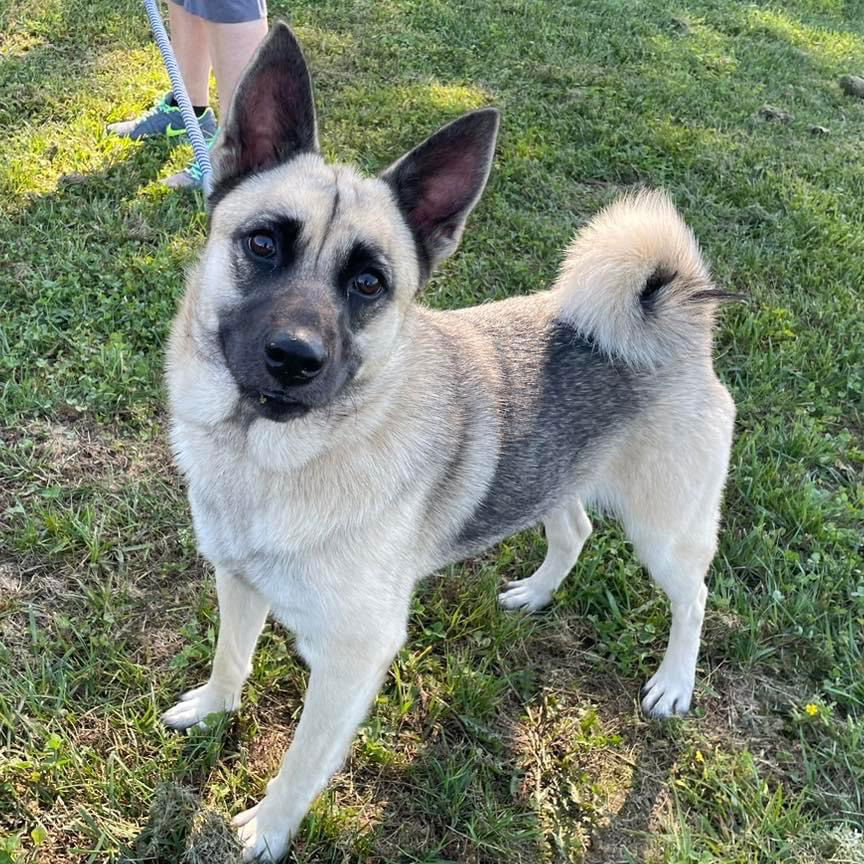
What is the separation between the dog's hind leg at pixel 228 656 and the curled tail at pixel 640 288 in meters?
1.48

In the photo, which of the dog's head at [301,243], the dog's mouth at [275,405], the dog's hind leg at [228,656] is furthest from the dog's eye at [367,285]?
the dog's hind leg at [228,656]

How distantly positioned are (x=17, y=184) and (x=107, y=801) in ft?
12.4

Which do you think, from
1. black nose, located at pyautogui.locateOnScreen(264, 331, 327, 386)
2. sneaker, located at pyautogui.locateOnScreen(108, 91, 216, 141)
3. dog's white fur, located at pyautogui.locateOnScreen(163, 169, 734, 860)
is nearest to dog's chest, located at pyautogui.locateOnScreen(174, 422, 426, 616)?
dog's white fur, located at pyautogui.locateOnScreen(163, 169, 734, 860)

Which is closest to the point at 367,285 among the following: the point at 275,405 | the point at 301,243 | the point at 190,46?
the point at 301,243

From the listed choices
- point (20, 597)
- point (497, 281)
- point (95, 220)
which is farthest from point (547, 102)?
point (20, 597)

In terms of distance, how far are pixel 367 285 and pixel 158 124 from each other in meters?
3.73

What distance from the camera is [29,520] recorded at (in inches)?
117

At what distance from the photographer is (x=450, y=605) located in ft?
10.0

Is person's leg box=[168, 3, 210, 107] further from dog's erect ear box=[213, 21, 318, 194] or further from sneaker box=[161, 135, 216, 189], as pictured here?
dog's erect ear box=[213, 21, 318, 194]

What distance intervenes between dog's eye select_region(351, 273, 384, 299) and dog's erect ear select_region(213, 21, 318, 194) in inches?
19.0

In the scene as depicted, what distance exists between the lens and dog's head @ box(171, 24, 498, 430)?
1.94 meters

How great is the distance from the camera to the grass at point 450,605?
2426mm

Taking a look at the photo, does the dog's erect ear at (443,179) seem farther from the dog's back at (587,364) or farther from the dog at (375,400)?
the dog's back at (587,364)

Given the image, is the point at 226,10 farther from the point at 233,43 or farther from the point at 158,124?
the point at 158,124
